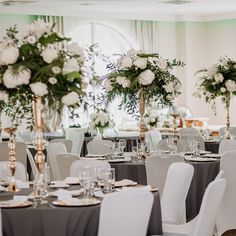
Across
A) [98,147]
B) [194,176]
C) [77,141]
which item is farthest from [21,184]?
[77,141]

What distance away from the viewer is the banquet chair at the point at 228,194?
7.29 meters

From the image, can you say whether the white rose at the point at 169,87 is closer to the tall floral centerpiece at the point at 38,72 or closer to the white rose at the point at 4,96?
the tall floral centerpiece at the point at 38,72

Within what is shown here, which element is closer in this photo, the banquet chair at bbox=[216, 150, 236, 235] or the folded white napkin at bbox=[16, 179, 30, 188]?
the folded white napkin at bbox=[16, 179, 30, 188]

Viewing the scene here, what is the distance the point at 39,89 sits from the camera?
5.35 m

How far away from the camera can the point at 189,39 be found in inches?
760

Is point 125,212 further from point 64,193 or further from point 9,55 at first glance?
point 9,55

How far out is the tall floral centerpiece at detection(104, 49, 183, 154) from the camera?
8.59m

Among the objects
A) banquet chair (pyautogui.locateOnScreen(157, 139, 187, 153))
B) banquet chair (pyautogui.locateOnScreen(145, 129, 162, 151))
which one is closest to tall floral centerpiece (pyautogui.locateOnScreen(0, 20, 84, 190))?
banquet chair (pyautogui.locateOnScreen(157, 139, 187, 153))

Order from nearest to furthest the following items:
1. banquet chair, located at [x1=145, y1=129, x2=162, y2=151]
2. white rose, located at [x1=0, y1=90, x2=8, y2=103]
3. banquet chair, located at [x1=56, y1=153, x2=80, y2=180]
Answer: white rose, located at [x1=0, y1=90, x2=8, y2=103] < banquet chair, located at [x1=56, y1=153, x2=80, y2=180] < banquet chair, located at [x1=145, y1=129, x2=162, y2=151]

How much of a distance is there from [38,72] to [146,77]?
3216mm

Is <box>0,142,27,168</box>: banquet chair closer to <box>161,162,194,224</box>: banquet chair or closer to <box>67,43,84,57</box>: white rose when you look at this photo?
<box>161,162,194,224</box>: banquet chair

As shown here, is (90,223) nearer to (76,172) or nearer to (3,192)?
(3,192)

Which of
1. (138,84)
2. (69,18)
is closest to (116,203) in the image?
(138,84)

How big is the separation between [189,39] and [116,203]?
14716mm
